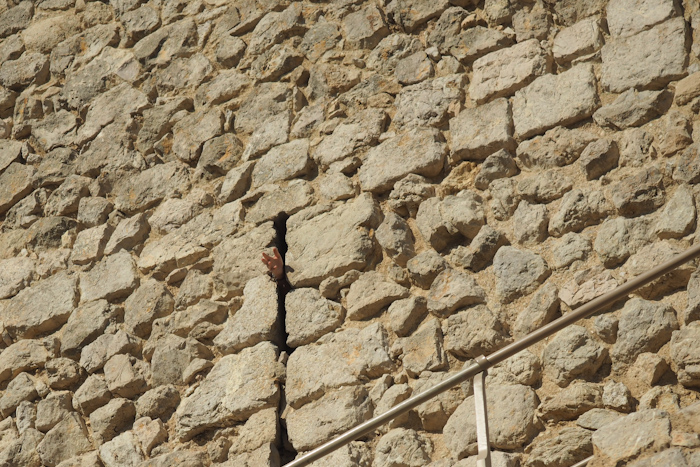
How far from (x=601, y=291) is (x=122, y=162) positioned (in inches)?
102

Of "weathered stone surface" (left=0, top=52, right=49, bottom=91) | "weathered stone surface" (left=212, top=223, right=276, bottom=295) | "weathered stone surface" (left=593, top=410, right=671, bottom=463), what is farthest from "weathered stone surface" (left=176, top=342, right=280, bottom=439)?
"weathered stone surface" (left=0, top=52, right=49, bottom=91)

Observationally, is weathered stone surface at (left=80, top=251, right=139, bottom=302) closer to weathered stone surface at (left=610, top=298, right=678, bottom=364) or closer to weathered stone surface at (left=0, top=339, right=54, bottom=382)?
weathered stone surface at (left=0, top=339, right=54, bottom=382)

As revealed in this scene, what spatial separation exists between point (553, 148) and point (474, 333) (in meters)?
0.75

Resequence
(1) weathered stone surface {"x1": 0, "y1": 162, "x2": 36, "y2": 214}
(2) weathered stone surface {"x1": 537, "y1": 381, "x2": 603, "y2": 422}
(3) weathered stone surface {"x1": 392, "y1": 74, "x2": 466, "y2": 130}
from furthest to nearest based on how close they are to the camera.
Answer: (1) weathered stone surface {"x1": 0, "y1": 162, "x2": 36, "y2": 214}
(3) weathered stone surface {"x1": 392, "y1": 74, "x2": 466, "y2": 130}
(2) weathered stone surface {"x1": 537, "y1": 381, "x2": 603, "y2": 422}

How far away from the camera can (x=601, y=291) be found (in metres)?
2.73

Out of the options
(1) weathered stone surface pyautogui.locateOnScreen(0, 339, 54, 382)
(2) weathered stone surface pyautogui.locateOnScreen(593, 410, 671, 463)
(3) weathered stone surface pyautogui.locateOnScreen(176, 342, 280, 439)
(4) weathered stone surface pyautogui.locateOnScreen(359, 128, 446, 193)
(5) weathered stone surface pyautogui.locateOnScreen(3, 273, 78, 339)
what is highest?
(4) weathered stone surface pyautogui.locateOnScreen(359, 128, 446, 193)

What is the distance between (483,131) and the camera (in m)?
3.29

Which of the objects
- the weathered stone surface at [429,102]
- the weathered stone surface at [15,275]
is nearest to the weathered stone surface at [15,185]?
the weathered stone surface at [15,275]

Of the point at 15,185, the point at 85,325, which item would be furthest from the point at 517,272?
the point at 15,185

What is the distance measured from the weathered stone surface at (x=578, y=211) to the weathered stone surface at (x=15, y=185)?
9.60 feet

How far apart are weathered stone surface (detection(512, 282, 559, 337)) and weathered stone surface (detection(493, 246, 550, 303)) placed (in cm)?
5

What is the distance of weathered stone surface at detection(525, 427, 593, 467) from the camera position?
2.46 meters

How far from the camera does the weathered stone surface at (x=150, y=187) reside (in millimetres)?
4074

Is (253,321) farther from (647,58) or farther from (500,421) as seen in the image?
(647,58)
